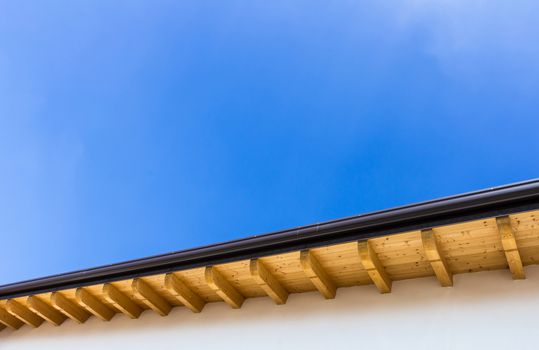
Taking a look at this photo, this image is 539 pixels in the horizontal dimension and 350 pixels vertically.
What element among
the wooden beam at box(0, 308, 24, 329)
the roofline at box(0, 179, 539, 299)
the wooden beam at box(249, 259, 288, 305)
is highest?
the roofline at box(0, 179, 539, 299)

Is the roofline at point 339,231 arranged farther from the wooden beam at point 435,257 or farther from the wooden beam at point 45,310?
the wooden beam at point 45,310

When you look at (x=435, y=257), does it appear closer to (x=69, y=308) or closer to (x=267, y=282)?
(x=267, y=282)

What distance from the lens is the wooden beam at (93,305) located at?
489 centimetres

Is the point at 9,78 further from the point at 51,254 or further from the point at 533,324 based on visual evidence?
the point at 533,324

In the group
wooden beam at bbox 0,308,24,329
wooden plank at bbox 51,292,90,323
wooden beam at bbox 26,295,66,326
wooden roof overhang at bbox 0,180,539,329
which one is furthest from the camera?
wooden beam at bbox 0,308,24,329

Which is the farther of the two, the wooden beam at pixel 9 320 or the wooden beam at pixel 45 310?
the wooden beam at pixel 9 320

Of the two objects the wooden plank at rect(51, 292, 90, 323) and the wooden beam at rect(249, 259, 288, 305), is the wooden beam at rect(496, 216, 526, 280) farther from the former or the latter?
the wooden plank at rect(51, 292, 90, 323)

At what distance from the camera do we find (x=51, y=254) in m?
23.1

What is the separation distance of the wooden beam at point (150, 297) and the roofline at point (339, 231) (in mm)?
120

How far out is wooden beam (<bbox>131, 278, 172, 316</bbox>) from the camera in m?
4.51

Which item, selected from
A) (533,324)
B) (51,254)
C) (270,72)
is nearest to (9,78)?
(51,254)

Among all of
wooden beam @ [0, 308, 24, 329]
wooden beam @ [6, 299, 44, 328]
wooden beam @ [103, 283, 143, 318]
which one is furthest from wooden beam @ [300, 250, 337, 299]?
wooden beam @ [0, 308, 24, 329]

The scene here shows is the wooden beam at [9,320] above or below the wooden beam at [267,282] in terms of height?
below

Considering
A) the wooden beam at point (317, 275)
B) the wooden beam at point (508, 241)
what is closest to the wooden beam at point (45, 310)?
the wooden beam at point (317, 275)
